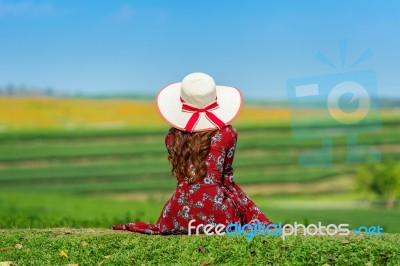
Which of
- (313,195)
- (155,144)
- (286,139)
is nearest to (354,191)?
(313,195)

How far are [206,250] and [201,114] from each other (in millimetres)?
1000

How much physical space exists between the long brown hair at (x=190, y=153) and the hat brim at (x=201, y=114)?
0.06 m

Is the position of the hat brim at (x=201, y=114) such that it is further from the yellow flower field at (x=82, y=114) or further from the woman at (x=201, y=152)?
the yellow flower field at (x=82, y=114)

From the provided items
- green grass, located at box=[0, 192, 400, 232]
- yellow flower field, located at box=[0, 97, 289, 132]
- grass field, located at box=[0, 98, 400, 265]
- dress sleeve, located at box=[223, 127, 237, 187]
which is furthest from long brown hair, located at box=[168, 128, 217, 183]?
yellow flower field, located at box=[0, 97, 289, 132]

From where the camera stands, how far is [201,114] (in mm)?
6590

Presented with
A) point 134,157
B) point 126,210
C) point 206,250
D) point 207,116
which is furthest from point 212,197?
point 134,157

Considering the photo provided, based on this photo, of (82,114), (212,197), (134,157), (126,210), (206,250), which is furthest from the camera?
(134,157)

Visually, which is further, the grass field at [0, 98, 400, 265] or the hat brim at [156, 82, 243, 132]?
the grass field at [0, 98, 400, 265]

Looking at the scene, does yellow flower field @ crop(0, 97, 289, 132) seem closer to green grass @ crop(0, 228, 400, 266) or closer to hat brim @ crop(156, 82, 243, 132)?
hat brim @ crop(156, 82, 243, 132)

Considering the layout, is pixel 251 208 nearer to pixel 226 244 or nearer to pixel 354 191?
pixel 226 244

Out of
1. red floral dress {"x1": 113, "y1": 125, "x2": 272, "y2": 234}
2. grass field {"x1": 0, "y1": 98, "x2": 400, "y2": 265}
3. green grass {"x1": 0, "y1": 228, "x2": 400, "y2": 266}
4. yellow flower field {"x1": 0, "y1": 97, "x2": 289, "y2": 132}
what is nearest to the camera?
green grass {"x1": 0, "y1": 228, "x2": 400, "y2": 266}

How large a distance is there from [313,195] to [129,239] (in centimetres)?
1548

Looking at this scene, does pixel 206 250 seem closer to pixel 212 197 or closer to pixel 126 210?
pixel 212 197

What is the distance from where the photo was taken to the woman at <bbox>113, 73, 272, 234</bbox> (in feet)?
21.5
